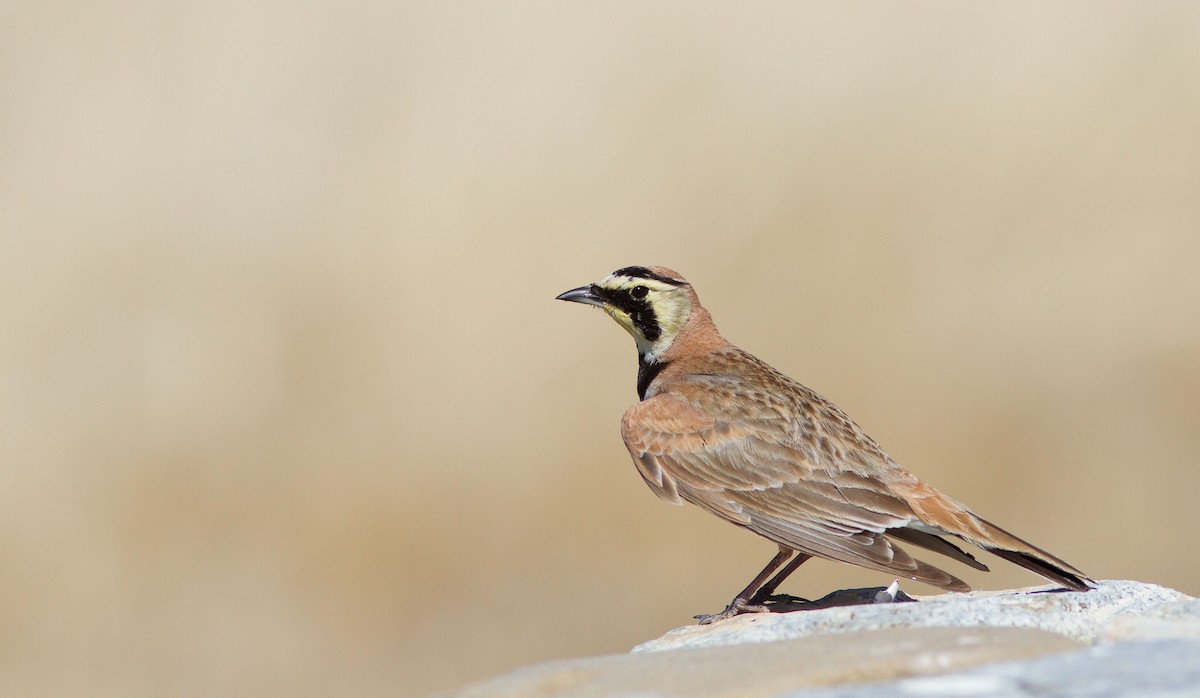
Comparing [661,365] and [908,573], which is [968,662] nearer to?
[908,573]

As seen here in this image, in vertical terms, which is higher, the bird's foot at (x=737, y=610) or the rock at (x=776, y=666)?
the rock at (x=776, y=666)

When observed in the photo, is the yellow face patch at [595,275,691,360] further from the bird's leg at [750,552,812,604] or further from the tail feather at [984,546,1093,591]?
the tail feather at [984,546,1093,591]

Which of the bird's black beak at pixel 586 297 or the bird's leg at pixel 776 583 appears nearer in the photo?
the bird's leg at pixel 776 583

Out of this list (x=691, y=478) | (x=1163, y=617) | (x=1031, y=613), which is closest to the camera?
(x=1163, y=617)

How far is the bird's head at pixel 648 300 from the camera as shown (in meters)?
7.30

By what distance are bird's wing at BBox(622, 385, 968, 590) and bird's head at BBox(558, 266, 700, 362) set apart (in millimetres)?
555

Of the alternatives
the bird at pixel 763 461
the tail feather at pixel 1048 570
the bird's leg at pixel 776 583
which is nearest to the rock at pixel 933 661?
the tail feather at pixel 1048 570

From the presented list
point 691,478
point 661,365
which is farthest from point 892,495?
point 661,365

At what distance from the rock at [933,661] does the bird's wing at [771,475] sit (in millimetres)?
1412

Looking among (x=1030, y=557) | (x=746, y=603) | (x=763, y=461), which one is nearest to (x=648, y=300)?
(x=763, y=461)

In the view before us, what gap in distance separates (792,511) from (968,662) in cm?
293

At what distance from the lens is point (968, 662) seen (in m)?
3.13

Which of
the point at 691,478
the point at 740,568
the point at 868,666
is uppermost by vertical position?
the point at 868,666

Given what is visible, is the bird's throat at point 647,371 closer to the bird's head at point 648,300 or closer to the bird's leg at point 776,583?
the bird's head at point 648,300
